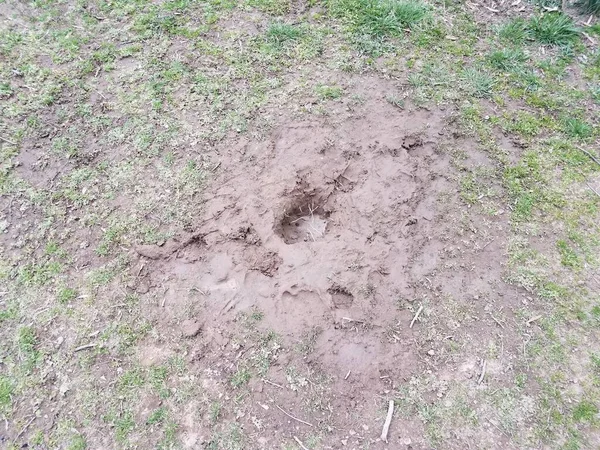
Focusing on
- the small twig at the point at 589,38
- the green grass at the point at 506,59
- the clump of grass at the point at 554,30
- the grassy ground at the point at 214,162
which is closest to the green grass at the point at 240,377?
the grassy ground at the point at 214,162

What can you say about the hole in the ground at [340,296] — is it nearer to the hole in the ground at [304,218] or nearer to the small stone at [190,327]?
the hole in the ground at [304,218]

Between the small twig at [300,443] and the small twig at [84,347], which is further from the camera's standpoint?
the small twig at [84,347]

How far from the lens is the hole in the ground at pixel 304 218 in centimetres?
385

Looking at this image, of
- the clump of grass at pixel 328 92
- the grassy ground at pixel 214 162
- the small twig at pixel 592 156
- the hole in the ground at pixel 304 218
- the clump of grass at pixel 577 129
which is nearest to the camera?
the grassy ground at pixel 214 162

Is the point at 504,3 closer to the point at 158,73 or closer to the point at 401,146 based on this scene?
the point at 401,146

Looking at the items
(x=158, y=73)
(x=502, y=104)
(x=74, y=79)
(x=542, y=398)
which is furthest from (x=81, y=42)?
(x=542, y=398)

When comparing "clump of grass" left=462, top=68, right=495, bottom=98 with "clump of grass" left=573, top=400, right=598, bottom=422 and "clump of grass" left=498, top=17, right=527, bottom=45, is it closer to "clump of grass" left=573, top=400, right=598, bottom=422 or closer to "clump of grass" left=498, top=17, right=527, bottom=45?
"clump of grass" left=498, top=17, right=527, bottom=45

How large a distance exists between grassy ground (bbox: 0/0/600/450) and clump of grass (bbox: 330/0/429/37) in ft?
0.07

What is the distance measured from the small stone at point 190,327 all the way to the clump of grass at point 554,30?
4557mm

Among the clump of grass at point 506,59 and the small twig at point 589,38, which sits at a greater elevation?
the small twig at point 589,38

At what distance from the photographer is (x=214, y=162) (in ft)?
13.4

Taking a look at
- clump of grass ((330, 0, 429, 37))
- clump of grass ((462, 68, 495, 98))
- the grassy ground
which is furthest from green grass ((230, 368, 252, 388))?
clump of grass ((330, 0, 429, 37))

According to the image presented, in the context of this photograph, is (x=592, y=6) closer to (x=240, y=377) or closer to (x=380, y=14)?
(x=380, y=14)

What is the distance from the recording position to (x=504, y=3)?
5332mm
